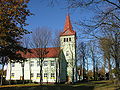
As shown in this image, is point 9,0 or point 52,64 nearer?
point 9,0

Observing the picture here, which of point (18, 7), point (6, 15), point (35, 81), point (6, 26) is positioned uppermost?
point (18, 7)

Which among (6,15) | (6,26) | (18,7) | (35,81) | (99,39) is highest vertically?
(18,7)

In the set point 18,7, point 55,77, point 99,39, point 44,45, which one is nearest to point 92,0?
point 99,39

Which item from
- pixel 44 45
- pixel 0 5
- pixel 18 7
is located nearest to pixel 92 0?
pixel 18 7

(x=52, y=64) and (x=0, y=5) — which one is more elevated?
(x=0, y=5)

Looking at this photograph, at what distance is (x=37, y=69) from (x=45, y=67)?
8.58ft

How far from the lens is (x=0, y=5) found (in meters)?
10.4

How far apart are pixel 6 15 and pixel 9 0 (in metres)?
1.06

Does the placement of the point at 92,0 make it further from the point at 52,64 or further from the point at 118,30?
the point at 52,64

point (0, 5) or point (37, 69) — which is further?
point (37, 69)

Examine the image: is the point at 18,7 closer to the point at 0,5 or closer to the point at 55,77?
the point at 0,5

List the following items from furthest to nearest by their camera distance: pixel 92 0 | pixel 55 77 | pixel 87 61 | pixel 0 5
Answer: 1. pixel 87 61
2. pixel 55 77
3. pixel 0 5
4. pixel 92 0


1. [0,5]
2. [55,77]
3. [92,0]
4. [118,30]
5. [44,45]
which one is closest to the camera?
[92,0]

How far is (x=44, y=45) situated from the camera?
36.0 meters
